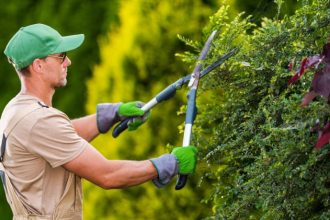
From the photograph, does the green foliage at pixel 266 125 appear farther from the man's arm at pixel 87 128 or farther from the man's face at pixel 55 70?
the man's face at pixel 55 70

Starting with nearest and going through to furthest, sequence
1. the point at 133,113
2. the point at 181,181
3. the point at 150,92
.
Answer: the point at 181,181 → the point at 133,113 → the point at 150,92

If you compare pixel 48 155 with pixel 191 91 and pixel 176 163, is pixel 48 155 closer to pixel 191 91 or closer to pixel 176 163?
pixel 176 163

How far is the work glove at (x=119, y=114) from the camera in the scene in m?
4.61

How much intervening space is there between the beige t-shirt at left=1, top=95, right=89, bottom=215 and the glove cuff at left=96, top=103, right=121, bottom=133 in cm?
54

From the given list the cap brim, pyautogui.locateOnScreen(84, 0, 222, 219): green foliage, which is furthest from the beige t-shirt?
pyautogui.locateOnScreen(84, 0, 222, 219): green foliage

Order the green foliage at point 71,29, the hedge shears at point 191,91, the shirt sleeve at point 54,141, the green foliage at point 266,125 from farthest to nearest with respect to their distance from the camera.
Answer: the green foliage at point 71,29
the hedge shears at point 191,91
the shirt sleeve at point 54,141
the green foliage at point 266,125

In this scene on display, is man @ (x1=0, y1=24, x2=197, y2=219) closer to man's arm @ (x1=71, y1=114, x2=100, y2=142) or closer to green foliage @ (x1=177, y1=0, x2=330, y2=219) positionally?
green foliage @ (x1=177, y1=0, x2=330, y2=219)

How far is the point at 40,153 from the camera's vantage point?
4062mm

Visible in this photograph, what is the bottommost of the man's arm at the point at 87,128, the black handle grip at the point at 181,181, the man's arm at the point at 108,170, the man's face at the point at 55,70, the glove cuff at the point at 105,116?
A: the black handle grip at the point at 181,181

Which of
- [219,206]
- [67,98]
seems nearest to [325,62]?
[219,206]

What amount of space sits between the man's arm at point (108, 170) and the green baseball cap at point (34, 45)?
48cm

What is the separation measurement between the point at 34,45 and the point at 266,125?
1.08 metres

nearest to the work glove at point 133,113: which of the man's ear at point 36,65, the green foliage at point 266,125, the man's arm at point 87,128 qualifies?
the man's arm at point 87,128

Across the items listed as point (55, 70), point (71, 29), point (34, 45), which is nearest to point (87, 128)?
point (55, 70)
